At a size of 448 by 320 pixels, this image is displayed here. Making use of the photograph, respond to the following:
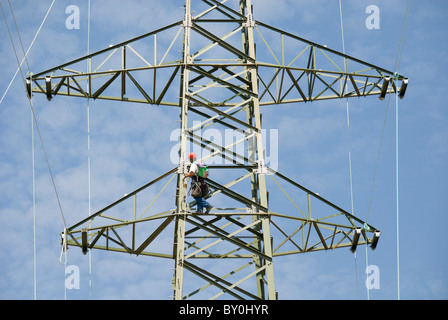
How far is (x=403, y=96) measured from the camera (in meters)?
33.0

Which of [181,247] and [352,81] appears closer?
[181,247]

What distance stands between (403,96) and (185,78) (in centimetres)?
791

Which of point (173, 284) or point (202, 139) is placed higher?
point (202, 139)

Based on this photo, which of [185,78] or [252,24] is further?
[252,24]

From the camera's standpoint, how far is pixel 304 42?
3244 centimetres

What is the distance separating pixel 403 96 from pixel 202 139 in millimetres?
8075

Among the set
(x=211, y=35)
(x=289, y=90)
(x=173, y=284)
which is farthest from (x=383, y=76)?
(x=173, y=284)
